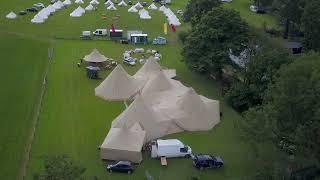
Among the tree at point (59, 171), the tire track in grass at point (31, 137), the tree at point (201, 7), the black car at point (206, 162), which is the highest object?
the tree at point (201, 7)

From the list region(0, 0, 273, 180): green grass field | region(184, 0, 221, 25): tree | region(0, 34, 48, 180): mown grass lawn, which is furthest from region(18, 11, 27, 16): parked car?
region(184, 0, 221, 25): tree

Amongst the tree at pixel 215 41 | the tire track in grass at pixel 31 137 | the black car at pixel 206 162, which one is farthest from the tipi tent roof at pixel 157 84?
the black car at pixel 206 162

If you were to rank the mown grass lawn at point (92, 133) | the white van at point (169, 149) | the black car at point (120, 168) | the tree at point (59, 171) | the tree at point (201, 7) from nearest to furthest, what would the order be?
the tree at point (59, 171) → the black car at point (120, 168) → the mown grass lawn at point (92, 133) → the white van at point (169, 149) → the tree at point (201, 7)

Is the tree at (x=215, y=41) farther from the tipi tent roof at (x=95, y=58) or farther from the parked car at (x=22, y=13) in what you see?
the parked car at (x=22, y=13)

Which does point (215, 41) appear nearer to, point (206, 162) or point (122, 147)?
point (206, 162)

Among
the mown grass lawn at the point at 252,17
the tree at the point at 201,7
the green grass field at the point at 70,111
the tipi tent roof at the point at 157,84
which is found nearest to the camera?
the green grass field at the point at 70,111

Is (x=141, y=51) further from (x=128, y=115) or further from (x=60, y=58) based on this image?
(x=128, y=115)
